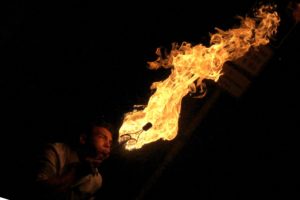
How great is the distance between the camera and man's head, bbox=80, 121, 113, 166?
14.8 ft

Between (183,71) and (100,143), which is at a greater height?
(183,71)

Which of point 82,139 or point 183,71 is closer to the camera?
point 82,139

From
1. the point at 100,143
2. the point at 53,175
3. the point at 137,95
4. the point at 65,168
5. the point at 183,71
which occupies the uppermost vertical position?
the point at 137,95

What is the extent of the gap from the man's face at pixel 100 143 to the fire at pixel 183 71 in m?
0.23

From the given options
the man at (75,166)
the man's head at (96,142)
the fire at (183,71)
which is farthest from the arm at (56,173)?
the fire at (183,71)

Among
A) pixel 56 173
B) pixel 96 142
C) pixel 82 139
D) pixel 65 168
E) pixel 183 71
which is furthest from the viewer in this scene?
pixel 183 71

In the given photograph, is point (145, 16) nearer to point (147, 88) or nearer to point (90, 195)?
point (147, 88)

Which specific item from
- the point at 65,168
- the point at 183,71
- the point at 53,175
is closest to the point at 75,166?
the point at 65,168

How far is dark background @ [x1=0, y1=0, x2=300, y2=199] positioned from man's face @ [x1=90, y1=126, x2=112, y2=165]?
3.37ft

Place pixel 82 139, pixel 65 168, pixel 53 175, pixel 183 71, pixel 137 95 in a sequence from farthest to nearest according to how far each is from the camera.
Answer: pixel 137 95 → pixel 183 71 → pixel 82 139 → pixel 65 168 → pixel 53 175

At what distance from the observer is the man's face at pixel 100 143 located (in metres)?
4.51

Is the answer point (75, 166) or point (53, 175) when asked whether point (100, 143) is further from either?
point (53, 175)

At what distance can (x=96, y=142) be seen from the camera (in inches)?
178

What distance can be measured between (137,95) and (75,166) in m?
2.63
